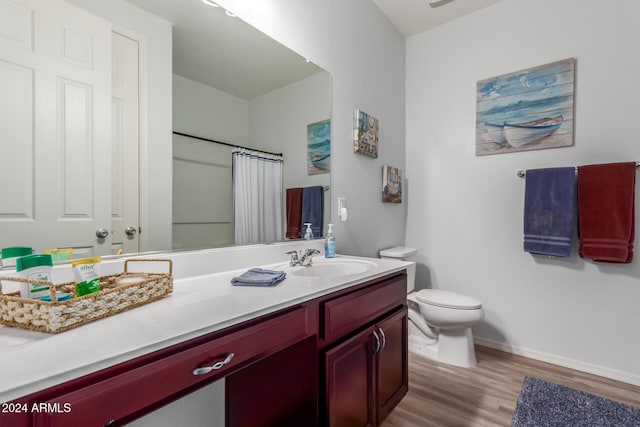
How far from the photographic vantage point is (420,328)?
7.59 ft

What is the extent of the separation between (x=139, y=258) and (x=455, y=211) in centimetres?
236

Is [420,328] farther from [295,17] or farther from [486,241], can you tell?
[295,17]

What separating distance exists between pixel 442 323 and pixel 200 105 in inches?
77.8

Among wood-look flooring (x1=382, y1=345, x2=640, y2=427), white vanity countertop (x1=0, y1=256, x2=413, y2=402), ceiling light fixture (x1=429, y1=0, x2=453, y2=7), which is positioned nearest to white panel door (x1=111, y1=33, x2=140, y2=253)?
white vanity countertop (x1=0, y1=256, x2=413, y2=402)

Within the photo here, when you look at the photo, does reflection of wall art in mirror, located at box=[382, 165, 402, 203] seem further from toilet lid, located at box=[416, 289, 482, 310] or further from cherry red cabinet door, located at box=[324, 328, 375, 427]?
cherry red cabinet door, located at box=[324, 328, 375, 427]

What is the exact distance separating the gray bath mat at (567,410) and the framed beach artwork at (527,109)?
5.28ft

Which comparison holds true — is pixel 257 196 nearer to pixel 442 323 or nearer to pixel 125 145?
pixel 125 145

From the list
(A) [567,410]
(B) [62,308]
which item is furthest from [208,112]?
(A) [567,410]

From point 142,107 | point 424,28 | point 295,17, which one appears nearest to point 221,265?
point 142,107

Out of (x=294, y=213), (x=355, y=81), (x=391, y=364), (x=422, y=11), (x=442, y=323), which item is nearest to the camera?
(x=391, y=364)

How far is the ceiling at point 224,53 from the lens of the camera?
4.02ft

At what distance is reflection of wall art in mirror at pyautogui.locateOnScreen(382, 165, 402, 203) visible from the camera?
8.07ft

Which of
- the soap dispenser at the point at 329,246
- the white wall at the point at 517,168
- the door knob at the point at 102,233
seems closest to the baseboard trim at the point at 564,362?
the white wall at the point at 517,168

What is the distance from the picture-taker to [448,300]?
6.83 feet
